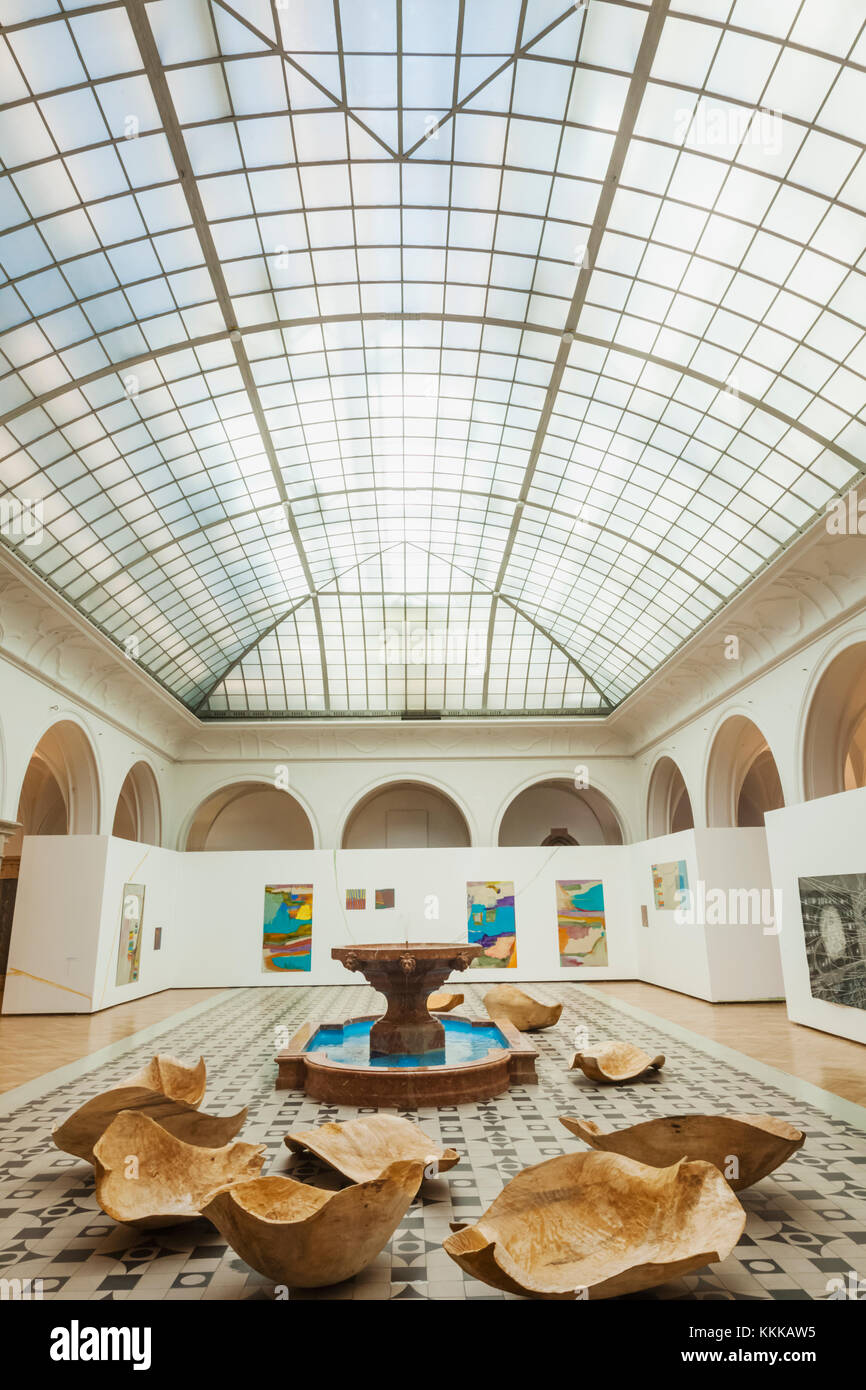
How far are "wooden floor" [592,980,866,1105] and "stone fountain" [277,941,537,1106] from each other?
13.1ft

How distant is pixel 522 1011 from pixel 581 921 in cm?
1067

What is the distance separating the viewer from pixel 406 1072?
932cm

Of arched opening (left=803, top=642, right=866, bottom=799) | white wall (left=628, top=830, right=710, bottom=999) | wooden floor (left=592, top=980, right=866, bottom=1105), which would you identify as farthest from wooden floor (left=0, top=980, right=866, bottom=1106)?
arched opening (left=803, top=642, right=866, bottom=799)

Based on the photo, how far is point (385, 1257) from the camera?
5.09 m

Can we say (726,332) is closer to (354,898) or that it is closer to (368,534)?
(368,534)

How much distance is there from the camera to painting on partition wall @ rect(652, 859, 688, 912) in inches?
816

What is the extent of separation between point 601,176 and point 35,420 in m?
11.2

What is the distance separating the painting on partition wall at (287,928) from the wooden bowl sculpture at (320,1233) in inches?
773

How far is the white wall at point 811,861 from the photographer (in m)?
13.6

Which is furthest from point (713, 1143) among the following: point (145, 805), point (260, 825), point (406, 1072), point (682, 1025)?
point (260, 825)

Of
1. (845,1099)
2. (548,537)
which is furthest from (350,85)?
(845,1099)

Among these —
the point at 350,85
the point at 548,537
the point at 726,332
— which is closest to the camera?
the point at 350,85

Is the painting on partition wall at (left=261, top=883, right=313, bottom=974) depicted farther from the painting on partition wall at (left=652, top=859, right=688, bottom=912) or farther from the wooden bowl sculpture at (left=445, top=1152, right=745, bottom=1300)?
the wooden bowl sculpture at (left=445, top=1152, right=745, bottom=1300)
